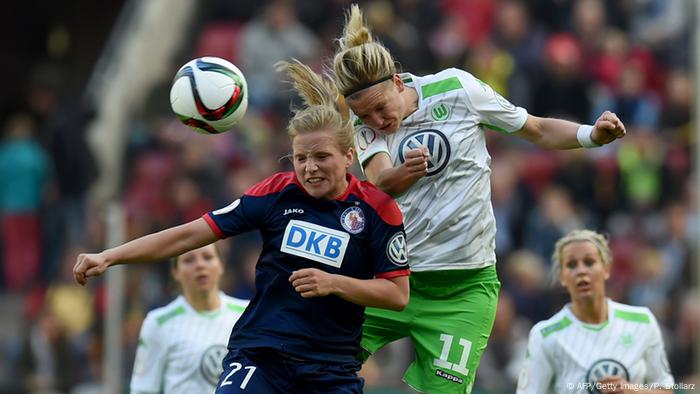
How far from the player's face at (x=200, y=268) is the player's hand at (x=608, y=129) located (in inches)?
97.9

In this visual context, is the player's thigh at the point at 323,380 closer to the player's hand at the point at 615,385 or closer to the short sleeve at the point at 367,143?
the short sleeve at the point at 367,143

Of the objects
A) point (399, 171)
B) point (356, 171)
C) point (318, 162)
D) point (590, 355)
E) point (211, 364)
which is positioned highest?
point (356, 171)

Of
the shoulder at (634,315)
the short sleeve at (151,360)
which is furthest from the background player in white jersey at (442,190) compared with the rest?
the short sleeve at (151,360)

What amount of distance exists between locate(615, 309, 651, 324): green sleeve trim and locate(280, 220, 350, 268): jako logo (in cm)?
230

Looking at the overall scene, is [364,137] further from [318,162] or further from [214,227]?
Result: [214,227]

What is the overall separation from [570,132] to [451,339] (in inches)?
46.6

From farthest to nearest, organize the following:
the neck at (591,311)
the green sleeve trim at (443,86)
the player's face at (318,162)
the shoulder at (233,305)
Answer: the shoulder at (233,305) → the neck at (591,311) → the green sleeve trim at (443,86) → the player's face at (318,162)

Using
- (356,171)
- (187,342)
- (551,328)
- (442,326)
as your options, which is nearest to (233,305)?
(187,342)

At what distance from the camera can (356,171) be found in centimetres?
1280

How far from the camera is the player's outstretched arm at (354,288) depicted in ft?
19.1

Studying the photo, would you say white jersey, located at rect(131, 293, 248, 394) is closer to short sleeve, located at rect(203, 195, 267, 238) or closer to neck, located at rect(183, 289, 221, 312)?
neck, located at rect(183, 289, 221, 312)

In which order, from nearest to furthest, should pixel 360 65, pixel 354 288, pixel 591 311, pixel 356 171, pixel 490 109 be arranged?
pixel 354 288, pixel 360 65, pixel 490 109, pixel 591 311, pixel 356 171

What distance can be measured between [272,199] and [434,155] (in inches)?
37.6

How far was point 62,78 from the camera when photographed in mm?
17875
